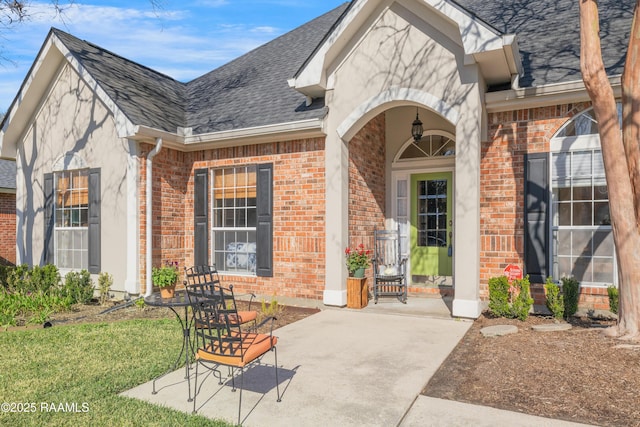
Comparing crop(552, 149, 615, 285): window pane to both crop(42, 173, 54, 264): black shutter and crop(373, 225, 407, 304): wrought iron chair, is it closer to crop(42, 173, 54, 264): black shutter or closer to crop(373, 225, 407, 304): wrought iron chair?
crop(373, 225, 407, 304): wrought iron chair

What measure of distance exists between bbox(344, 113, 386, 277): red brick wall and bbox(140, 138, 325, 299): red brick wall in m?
0.62

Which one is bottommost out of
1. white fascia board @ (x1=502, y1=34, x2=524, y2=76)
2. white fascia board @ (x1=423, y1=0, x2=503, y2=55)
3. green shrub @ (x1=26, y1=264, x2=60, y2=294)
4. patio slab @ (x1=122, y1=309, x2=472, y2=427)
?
patio slab @ (x1=122, y1=309, x2=472, y2=427)

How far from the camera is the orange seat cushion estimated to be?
11.2 ft

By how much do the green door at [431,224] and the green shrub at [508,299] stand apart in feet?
8.37

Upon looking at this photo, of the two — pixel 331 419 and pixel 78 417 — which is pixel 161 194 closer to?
pixel 78 417

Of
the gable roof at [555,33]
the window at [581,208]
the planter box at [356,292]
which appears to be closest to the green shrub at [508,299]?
the window at [581,208]

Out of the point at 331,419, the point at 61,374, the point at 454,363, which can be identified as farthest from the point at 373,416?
the point at 61,374

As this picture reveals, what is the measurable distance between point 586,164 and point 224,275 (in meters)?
6.98

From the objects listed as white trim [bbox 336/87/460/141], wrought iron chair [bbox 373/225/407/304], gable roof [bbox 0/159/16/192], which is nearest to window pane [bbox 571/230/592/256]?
white trim [bbox 336/87/460/141]

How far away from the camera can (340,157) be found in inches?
301

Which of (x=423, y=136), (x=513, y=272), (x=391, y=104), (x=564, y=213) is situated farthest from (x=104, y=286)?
(x=564, y=213)

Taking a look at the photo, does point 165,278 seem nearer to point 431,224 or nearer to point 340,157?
point 340,157

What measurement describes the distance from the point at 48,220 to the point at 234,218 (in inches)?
183

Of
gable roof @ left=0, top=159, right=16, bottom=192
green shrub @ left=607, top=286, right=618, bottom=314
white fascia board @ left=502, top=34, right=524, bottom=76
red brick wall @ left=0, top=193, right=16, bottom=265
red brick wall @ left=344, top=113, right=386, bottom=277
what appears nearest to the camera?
green shrub @ left=607, top=286, right=618, bottom=314
